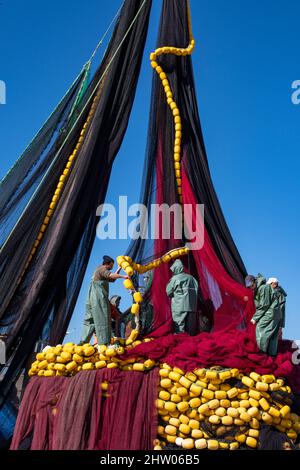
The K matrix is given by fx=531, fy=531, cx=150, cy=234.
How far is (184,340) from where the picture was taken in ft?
27.5

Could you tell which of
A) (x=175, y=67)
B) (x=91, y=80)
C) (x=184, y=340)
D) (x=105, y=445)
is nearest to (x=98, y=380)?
(x=105, y=445)

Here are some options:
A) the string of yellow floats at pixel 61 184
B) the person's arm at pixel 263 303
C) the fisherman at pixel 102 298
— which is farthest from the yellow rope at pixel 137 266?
the person's arm at pixel 263 303

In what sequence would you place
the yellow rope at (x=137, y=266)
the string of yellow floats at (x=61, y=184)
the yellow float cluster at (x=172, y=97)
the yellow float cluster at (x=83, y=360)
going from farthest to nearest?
the yellow float cluster at (x=172, y=97), the string of yellow floats at (x=61, y=184), the yellow rope at (x=137, y=266), the yellow float cluster at (x=83, y=360)

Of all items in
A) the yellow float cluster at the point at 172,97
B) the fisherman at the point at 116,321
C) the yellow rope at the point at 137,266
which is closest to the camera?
the yellow rope at the point at 137,266

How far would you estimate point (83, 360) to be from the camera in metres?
8.22

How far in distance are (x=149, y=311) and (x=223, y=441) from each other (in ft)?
8.78

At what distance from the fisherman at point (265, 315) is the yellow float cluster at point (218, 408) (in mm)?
595

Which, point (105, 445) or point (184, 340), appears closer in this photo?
point (105, 445)

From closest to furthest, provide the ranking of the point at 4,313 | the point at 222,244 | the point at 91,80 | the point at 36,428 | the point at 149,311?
the point at 36,428
the point at 4,313
the point at 149,311
the point at 222,244
the point at 91,80

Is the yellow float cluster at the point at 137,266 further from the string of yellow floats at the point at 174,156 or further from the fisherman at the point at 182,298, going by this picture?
the fisherman at the point at 182,298

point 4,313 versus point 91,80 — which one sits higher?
point 91,80

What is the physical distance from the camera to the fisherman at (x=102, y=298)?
8.60 meters

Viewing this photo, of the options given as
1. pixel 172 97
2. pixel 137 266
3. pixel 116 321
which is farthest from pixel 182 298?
pixel 172 97
